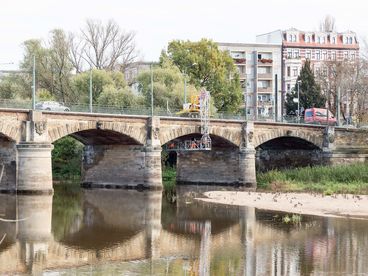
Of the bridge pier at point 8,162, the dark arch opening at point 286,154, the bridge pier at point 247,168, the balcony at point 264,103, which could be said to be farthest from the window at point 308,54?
the bridge pier at point 8,162

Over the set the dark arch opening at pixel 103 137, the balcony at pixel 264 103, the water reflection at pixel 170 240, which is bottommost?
the water reflection at pixel 170 240

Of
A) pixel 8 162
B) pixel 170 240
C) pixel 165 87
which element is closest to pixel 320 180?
pixel 165 87

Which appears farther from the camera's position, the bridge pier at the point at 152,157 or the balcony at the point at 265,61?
the balcony at the point at 265,61

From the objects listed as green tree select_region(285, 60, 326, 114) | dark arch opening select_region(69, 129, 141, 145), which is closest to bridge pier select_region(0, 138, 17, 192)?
dark arch opening select_region(69, 129, 141, 145)

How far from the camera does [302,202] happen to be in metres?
59.0

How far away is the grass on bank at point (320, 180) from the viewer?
227 ft

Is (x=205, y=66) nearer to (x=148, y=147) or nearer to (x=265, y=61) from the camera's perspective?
(x=265, y=61)

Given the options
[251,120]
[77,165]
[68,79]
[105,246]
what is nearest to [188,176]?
[251,120]

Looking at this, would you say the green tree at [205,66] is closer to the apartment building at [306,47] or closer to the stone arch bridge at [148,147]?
the stone arch bridge at [148,147]

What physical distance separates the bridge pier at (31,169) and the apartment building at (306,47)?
250 feet

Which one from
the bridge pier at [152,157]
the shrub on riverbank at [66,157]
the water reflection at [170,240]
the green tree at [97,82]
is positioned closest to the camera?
the water reflection at [170,240]

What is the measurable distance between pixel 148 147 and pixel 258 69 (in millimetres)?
63537

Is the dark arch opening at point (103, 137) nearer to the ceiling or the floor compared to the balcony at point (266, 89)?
nearer to the floor

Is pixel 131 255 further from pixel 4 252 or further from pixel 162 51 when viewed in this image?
pixel 162 51
